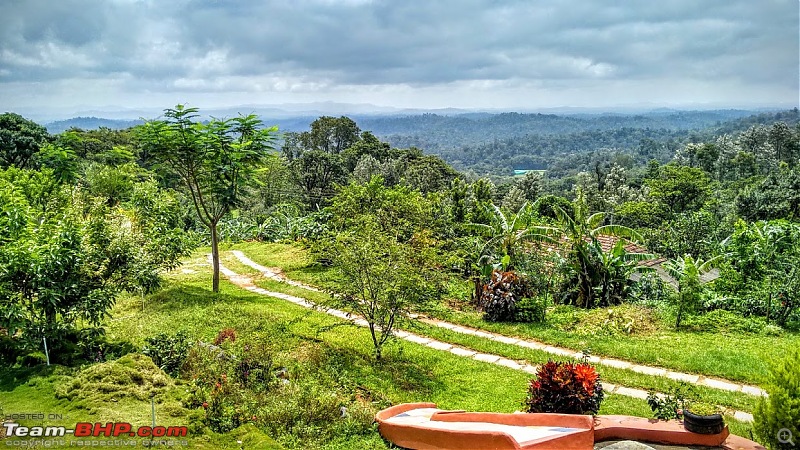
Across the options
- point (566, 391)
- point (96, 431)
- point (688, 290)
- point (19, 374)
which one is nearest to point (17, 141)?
point (19, 374)

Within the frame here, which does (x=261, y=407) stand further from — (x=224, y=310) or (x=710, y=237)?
(x=710, y=237)

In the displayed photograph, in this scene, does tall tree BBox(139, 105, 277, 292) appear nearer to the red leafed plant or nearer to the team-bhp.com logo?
the team-bhp.com logo

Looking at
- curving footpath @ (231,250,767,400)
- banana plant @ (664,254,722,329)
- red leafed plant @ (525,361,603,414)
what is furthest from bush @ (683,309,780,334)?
red leafed plant @ (525,361,603,414)

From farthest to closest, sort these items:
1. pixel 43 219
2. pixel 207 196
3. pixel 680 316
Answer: pixel 207 196 < pixel 680 316 < pixel 43 219

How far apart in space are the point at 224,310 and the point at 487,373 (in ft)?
23.9

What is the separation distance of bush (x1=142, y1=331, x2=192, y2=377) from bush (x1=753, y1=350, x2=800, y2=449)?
7883 millimetres

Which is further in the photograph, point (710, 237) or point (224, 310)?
point (710, 237)

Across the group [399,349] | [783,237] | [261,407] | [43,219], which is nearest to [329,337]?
[399,349]

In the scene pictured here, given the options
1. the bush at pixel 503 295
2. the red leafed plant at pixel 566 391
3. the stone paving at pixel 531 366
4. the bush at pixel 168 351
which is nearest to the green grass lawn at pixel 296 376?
A: the stone paving at pixel 531 366

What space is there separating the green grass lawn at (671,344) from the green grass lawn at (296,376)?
1159 mm

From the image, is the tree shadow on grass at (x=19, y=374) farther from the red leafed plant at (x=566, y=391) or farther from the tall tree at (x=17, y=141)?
the tall tree at (x=17, y=141)

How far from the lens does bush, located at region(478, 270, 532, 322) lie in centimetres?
1397

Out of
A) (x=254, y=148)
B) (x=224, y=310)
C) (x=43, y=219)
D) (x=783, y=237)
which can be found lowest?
(x=224, y=310)

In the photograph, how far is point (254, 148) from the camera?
629 inches
